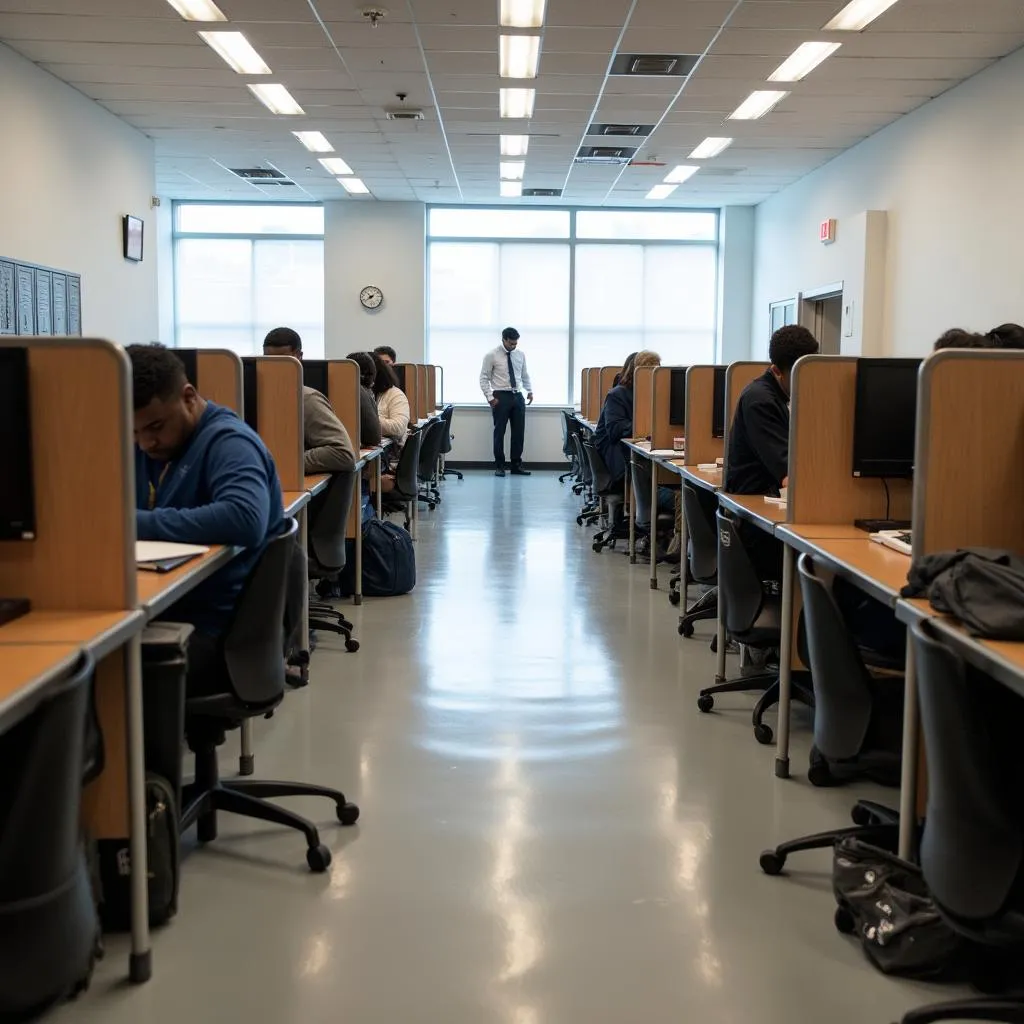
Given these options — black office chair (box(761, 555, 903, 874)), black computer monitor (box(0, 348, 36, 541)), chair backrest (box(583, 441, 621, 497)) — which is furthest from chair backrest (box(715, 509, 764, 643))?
chair backrest (box(583, 441, 621, 497))

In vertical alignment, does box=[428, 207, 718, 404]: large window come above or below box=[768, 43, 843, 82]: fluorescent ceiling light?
below

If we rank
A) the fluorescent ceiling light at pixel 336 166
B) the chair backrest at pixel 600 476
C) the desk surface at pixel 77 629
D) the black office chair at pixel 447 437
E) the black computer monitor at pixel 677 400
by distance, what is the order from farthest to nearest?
the fluorescent ceiling light at pixel 336 166 → the black office chair at pixel 447 437 → the chair backrest at pixel 600 476 → the black computer monitor at pixel 677 400 → the desk surface at pixel 77 629

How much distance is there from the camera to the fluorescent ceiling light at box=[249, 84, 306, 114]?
7371mm

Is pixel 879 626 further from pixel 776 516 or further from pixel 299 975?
pixel 299 975

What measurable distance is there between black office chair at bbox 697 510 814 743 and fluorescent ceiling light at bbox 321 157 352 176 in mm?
7639

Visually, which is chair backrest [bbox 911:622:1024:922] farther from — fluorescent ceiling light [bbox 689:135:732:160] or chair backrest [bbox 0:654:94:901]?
fluorescent ceiling light [bbox 689:135:732:160]

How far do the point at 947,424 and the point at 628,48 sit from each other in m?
4.83

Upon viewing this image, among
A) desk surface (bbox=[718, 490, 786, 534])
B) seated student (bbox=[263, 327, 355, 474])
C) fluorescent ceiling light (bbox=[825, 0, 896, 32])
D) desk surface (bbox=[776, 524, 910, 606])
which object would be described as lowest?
desk surface (bbox=[776, 524, 910, 606])

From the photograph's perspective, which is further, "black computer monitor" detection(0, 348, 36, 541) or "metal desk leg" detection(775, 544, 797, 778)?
"metal desk leg" detection(775, 544, 797, 778)

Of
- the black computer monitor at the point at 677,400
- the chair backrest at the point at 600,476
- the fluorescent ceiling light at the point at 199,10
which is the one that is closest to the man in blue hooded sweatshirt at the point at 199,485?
the black computer monitor at the point at 677,400

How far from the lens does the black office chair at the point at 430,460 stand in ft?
26.3

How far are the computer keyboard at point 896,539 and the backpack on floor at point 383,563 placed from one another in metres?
2.91

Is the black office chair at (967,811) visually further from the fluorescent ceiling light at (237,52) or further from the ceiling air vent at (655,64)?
the fluorescent ceiling light at (237,52)

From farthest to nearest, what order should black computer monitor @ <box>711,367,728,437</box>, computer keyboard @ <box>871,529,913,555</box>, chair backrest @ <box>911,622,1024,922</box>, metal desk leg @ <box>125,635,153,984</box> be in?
1. black computer monitor @ <box>711,367,728,437</box>
2. computer keyboard @ <box>871,529,913,555</box>
3. metal desk leg @ <box>125,635,153,984</box>
4. chair backrest @ <box>911,622,1024,922</box>
